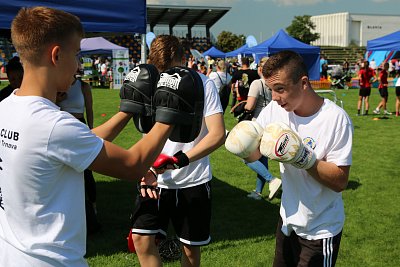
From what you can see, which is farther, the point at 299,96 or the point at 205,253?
the point at 205,253

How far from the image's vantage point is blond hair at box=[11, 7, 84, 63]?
143 centimetres

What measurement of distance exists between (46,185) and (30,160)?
11cm

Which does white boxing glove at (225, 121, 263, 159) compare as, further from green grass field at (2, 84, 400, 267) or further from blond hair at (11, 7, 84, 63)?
green grass field at (2, 84, 400, 267)

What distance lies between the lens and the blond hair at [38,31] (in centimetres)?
143

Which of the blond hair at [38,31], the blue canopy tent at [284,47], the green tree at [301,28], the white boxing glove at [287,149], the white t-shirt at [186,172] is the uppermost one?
the green tree at [301,28]

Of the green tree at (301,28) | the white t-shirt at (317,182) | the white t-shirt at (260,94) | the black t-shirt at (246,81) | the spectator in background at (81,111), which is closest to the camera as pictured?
the white t-shirt at (317,182)

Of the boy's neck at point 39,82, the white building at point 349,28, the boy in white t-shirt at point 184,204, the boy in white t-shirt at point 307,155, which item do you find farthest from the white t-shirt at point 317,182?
the white building at point 349,28

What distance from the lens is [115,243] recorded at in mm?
4309

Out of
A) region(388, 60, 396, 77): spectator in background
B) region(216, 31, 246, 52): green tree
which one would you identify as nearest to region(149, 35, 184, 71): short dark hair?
region(388, 60, 396, 77): spectator in background

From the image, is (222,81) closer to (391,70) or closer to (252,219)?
(252,219)

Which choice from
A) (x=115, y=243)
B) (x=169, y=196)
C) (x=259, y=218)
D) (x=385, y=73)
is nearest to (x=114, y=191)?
(x=115, y=243)

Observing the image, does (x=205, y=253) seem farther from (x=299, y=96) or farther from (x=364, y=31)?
(x=364, y=31)

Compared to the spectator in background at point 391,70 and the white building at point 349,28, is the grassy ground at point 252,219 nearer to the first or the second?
the spectator in background at point 391,70

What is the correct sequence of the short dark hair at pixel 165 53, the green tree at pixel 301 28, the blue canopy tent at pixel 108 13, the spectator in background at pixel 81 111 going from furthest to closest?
the green tree at pixel 301 28, the spectator in background at pixel 81 111, the blue canopy tent at pixel 108 13, the short dark hair at pixel 165 53
